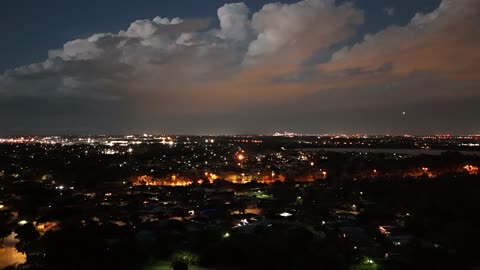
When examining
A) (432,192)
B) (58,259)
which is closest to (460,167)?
(432,192)

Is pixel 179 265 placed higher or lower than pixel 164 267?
higher

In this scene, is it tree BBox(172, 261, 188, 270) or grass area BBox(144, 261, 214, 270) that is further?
grass area BBox(144, 261, 214, 270)

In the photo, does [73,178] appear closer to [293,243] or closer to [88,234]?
[88,234]

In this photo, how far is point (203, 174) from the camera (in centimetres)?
5347

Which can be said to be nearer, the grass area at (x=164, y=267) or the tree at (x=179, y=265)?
the tree at (x=179, y=265)

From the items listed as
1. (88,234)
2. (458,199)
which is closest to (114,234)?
(88,234)

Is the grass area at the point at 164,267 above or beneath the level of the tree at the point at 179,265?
beneath

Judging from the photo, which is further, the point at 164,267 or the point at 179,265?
the point at 164,267

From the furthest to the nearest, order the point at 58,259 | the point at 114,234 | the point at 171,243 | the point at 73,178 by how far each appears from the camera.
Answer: the point at 73,178
the point at 114,234
the point at 171,243
the point at 58,259

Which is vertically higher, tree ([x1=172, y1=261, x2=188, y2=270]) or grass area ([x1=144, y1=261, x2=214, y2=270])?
tree ([x1=172, y1=261, x2=188, y2=270])

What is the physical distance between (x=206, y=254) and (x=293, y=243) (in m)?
3.39

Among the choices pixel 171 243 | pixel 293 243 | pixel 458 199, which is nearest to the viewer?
pixel 293 243

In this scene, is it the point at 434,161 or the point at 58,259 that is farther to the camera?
the point at 434,161

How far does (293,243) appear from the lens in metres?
16.6
